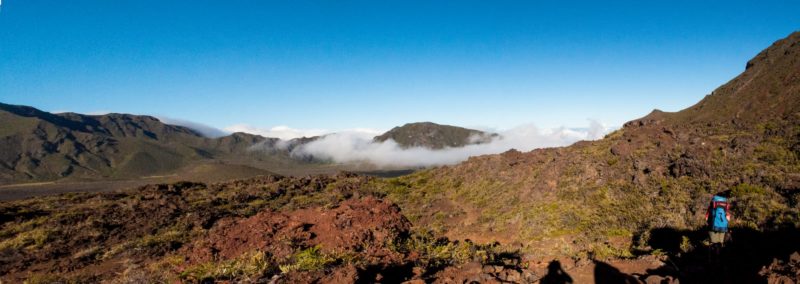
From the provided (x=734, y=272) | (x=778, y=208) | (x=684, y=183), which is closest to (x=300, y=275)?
(x=734, y=272)

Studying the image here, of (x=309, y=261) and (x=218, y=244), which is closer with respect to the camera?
(x=309, y=261)

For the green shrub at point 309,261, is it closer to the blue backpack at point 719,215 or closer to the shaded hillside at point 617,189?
the shaded hillside at point 617,189

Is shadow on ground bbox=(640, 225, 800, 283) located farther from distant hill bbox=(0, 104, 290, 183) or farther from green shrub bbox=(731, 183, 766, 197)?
distant hill bbox=(0, 104, 290, 183)

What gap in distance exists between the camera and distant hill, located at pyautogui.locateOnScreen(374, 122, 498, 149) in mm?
158500

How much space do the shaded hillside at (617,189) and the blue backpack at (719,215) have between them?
2647 mm

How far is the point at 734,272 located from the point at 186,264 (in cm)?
1421

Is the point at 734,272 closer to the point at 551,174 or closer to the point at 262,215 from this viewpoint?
the point at 551,174

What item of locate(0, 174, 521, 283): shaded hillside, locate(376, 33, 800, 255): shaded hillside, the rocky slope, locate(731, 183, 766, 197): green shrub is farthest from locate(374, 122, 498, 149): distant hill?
locate(731, 183, 766, 197): green shrub

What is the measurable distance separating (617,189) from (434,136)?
150558mm

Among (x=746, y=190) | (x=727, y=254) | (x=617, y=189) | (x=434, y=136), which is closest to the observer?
(x=727, y=254)

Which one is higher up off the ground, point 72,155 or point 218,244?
point 72,155

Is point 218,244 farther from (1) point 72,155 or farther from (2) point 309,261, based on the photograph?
(1) point 72,155

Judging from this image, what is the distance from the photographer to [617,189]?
1513cm

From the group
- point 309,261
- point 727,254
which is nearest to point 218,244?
point 309,261
